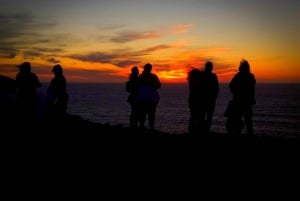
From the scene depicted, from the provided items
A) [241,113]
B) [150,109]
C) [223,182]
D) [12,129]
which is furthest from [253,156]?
[12,129]

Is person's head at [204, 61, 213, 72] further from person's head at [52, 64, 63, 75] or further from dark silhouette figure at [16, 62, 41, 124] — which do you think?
dark silhouette figure at [16, 62, 41, 124]

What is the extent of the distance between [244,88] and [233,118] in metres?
1.15

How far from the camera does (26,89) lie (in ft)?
39.1

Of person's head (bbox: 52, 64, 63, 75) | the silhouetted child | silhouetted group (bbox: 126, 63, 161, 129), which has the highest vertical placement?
person's head (bbox: 52, 64, 63, 75)

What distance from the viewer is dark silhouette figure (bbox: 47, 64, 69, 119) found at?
12516 millimetres

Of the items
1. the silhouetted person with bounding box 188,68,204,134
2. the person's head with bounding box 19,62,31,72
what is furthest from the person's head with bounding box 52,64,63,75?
the silhouetted person with bounding box 188,68,204,134

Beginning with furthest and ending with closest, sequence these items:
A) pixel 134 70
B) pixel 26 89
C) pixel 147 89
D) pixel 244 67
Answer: pixel 134 70 < pixel 147 89 < pixel 26 89 < pixel 244 67

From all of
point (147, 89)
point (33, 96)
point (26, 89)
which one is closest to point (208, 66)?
point (147, 89)

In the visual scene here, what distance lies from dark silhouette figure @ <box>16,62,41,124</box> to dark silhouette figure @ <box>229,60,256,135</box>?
21.5 feet

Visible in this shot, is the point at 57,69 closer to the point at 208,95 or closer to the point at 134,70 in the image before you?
the point at 134,70

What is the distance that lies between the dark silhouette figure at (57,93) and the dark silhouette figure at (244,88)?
19.2ft

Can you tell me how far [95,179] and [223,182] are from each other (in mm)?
2327

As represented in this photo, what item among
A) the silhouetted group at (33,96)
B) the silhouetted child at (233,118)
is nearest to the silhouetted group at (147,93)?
the silhouetted child at (233,118)

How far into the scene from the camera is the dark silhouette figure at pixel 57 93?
41.1 feet
